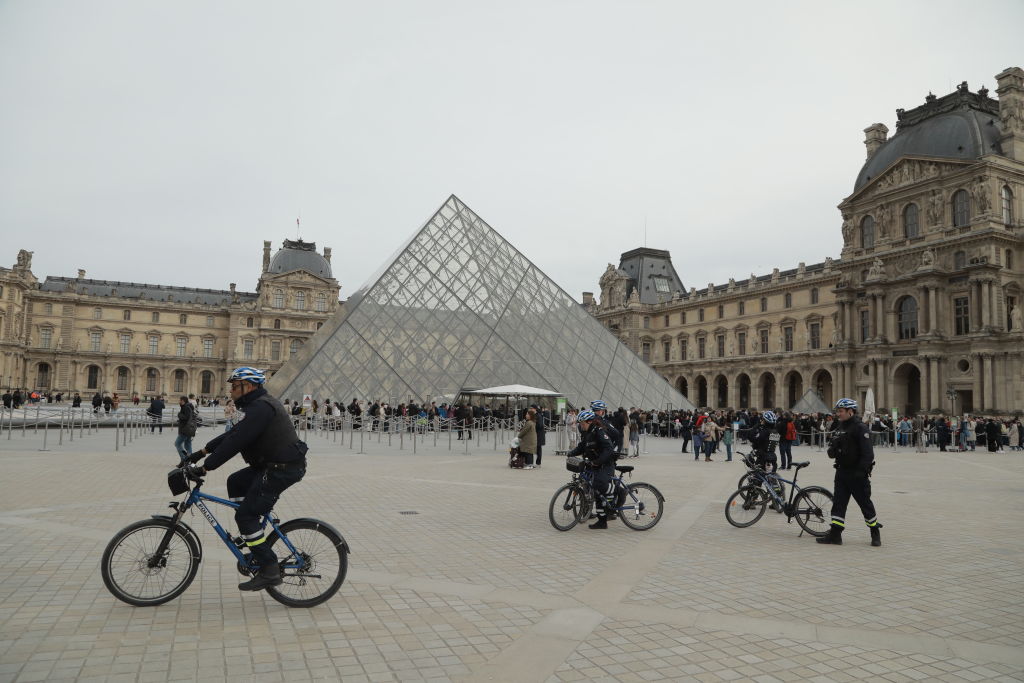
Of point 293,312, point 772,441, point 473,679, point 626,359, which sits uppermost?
point 293,312

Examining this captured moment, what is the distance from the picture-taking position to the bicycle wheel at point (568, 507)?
7.18 meters

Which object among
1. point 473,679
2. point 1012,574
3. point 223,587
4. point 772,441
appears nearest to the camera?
point 473,679

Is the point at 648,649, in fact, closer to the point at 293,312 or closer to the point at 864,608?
the point at 864,608

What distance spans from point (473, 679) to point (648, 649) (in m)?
1.01

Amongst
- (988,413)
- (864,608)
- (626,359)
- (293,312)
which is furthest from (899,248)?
(293,312)

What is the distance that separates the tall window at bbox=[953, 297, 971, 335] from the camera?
121 feet

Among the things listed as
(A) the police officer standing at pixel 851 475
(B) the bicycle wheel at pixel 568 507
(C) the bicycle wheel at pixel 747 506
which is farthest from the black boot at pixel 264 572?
(A) the police officer standing at pixel 851 475

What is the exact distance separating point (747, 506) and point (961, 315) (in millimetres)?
36421

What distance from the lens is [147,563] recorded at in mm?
4320

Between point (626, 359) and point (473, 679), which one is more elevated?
point (626, 359)

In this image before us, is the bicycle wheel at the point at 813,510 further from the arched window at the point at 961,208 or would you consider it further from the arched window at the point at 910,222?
the arched window at the point at 910,222

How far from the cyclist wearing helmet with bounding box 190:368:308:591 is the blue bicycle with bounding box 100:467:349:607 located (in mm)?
89

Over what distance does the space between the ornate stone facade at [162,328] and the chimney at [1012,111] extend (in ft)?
184

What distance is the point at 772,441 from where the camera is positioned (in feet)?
27.4
